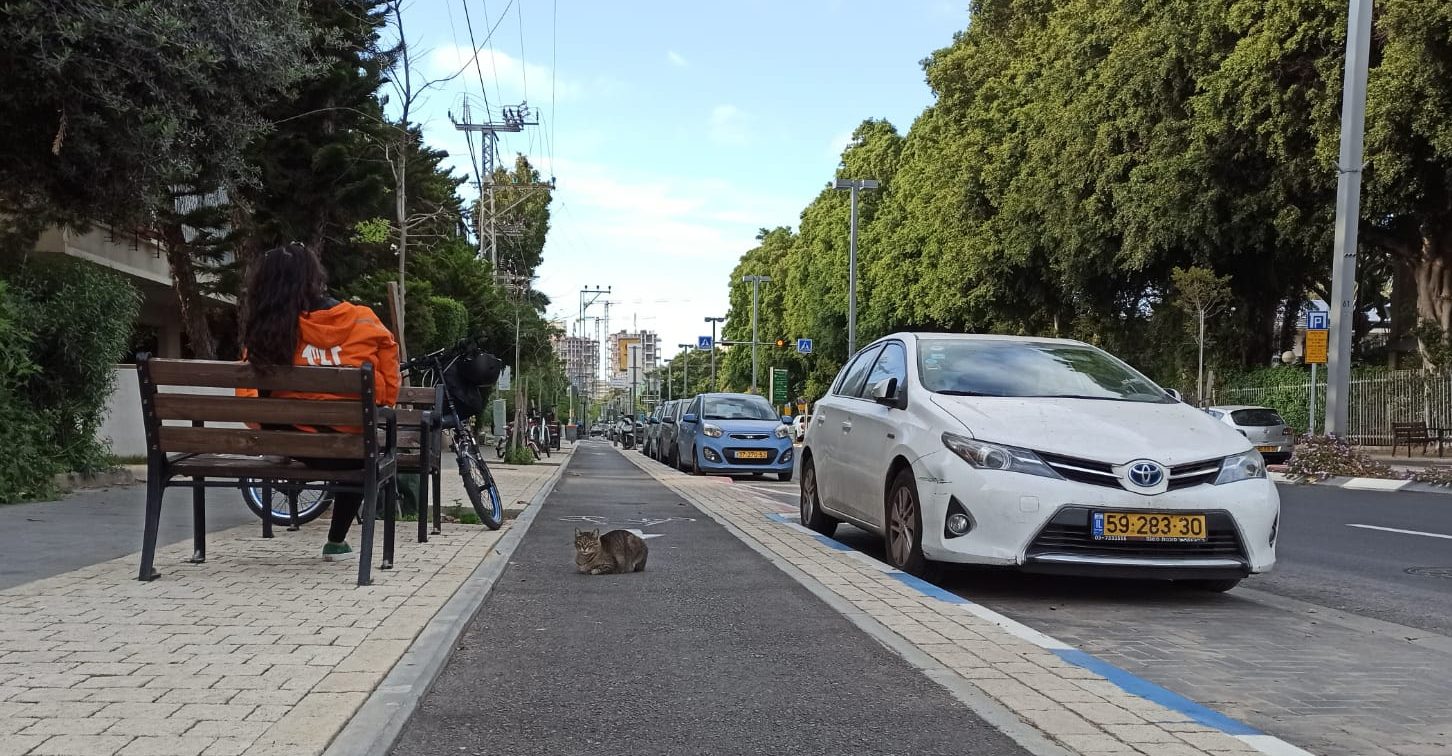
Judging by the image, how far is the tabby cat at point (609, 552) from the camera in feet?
23.6

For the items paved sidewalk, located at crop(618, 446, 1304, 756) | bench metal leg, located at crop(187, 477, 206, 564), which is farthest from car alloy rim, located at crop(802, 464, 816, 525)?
bench metal leg, located at crop(187, 477, 206, 564)

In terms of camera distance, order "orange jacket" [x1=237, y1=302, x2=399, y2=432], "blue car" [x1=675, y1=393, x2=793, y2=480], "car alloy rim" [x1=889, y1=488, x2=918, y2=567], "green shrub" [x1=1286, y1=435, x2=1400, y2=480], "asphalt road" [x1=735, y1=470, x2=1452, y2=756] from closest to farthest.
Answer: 1. "asphalt road" [x1=735, y1=470, x2=1452, y2=756]
2. "orange jacket" [x1=237, y1=302, x2=399, y2=432]
3. "car alloy rim" [x1=889, y1=488, x2=918, y2=567]
4. "green shrub" [x1=1286, y1=435, x2=1400, y2=480]
5. "blue car" [x1=675, y1=393, x2=793, y2=480]

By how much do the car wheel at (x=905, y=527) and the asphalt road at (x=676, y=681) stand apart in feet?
2.44

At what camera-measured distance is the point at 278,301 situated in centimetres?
609

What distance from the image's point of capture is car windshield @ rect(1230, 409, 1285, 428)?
89.2ft

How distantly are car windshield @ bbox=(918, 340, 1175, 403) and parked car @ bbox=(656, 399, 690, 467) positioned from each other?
16.6 m

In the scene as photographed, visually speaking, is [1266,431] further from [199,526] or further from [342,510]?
[199,526]

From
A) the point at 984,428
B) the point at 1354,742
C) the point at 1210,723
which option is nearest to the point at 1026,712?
the point at 1210,723

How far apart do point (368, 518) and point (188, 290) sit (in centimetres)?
1704

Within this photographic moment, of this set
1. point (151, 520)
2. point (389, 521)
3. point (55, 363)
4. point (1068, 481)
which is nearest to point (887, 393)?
point (1068, 481)

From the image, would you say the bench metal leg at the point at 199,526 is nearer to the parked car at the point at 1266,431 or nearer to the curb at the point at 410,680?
the curb at the point at 410,680

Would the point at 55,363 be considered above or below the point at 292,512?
above

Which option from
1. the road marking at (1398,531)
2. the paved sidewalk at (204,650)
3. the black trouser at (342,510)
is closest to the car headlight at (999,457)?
the paved sidewalk at (204,650)

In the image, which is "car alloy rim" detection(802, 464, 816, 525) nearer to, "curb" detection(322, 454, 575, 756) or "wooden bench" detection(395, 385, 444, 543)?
"wooden bench" detection(395, 385, 444, 543)
